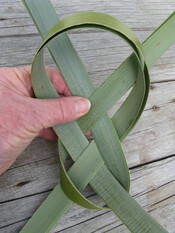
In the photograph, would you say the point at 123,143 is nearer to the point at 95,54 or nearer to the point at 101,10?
the point at 95,54

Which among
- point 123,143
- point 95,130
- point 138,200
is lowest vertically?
point 138,200

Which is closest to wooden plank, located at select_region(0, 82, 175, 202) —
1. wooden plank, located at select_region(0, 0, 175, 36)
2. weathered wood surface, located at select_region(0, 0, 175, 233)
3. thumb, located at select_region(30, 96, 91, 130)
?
weathered wood surface, located at select_region(0, 0, 175, 233)

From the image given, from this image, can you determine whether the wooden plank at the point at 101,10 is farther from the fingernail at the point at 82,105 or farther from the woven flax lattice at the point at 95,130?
the fingernail at the point at 82,105

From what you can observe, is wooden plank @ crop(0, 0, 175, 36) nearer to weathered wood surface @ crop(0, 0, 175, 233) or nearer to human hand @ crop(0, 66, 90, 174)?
weathered wood surface @ crop(0, 0, 175, 233)

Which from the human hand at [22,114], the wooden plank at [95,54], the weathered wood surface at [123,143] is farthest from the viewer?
the wooden plank at [95,54]

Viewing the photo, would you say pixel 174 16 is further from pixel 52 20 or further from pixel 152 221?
pixel 152 221

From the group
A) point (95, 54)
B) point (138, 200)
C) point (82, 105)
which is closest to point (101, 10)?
point (95, 54)

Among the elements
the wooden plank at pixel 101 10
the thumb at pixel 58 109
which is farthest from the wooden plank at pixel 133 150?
the wooden plank at pixel 101 10
